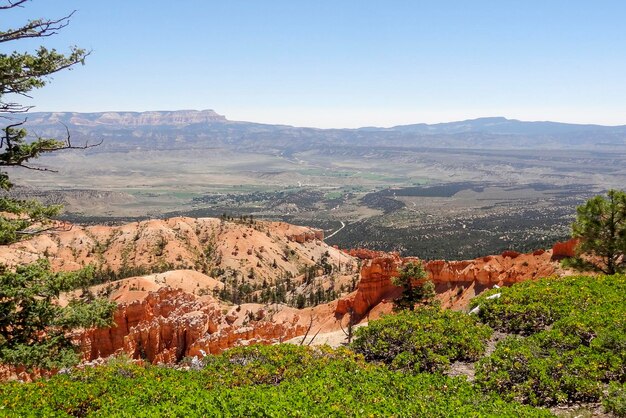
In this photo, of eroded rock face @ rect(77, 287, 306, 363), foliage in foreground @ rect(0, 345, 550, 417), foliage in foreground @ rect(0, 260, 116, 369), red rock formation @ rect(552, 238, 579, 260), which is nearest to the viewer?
foliage in foreground @ rect(0, 345, 550, 417)

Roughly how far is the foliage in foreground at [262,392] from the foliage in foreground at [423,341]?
4.45 ft

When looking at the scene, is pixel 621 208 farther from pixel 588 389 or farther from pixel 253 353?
pixel 253 353

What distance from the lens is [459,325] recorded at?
16812mm

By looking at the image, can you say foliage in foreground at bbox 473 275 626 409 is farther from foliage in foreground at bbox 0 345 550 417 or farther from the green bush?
foliage in foreground at bbox 0 345 550 417

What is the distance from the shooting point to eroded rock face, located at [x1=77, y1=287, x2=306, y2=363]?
113 ft

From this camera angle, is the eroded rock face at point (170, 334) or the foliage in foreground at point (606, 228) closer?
the foliage in foreground at point (606, 228)

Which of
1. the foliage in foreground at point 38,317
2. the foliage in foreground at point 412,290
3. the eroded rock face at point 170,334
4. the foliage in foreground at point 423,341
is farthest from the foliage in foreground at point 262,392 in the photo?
the foliage in foreground at point 412,290

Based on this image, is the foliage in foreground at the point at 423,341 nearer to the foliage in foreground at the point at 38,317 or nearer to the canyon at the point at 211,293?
the canyon at the point at 211,293

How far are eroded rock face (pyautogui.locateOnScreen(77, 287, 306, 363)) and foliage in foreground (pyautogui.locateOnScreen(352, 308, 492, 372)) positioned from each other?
1674 cm

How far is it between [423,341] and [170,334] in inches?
1041

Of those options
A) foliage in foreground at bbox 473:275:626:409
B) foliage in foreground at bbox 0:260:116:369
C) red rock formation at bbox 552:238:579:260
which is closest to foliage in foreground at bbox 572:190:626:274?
foliage in foreground at bbox 473:275:626:409

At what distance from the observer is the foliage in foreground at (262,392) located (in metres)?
10.3

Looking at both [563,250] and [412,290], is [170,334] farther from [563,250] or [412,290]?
[563,250]

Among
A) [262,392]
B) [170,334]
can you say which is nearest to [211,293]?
[170,334]
